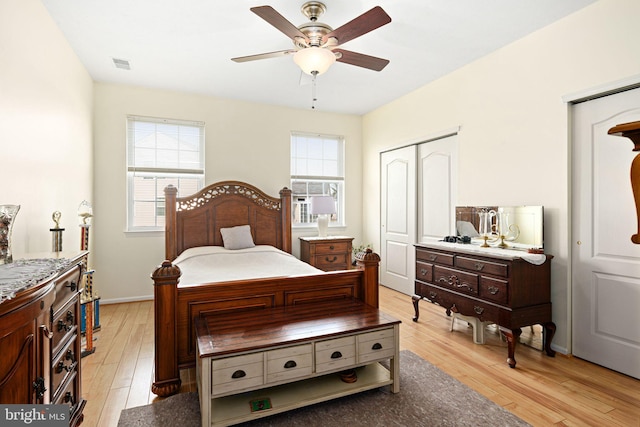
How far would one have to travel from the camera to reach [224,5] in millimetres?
2432

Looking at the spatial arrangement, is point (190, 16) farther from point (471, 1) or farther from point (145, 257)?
point (145, 257)

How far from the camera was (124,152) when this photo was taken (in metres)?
4.07

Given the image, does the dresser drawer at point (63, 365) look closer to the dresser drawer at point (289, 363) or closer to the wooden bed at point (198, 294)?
the wooden bed at point (198, 294)

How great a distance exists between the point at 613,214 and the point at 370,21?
2.25 meters

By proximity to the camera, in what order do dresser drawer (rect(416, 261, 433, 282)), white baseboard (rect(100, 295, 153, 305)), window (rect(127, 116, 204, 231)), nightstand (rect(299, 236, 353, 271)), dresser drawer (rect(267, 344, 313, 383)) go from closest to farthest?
dresser drawer (rect(267, 344, 313, 383)) → dresser drawer (rect(416, 261, 433, 282)) → white baseboard (rect(100, 295, 153, 305)) → window (rect(127, 116, 204, 231)) → nightstand (rect(299, 236, 353, 271))

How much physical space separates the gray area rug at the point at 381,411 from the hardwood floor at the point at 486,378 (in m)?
0.11

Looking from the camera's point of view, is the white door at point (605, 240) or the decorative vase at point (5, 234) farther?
the white door at point (605, 240)

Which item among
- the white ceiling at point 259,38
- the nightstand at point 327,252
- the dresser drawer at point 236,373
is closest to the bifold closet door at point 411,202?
the nightstand at point 327,252

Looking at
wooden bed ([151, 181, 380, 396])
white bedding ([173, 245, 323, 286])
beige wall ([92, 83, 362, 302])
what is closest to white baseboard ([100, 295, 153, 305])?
beige wall ([92, 83, 362, 302])

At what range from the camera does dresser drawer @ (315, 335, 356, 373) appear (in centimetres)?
189

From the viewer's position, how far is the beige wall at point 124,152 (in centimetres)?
399

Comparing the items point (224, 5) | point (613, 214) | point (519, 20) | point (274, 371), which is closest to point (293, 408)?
point (274, 371)

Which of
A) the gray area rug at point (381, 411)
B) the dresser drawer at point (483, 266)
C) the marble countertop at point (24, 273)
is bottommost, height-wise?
the gray area rug at point (381, 411)

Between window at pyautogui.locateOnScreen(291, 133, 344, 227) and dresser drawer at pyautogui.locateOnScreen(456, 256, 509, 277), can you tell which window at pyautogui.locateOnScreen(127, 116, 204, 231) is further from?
dresser drawer at pyautogui.locateOnScreen(456, 256, 509, 277)
